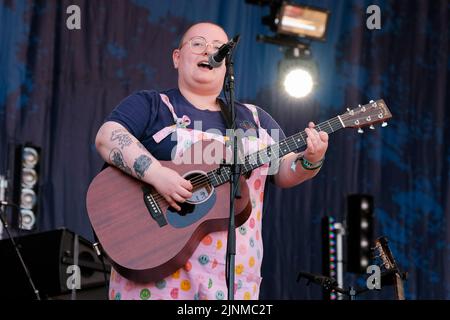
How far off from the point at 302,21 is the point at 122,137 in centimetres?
343

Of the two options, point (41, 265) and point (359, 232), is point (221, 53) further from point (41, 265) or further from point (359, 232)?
point (359, 232)

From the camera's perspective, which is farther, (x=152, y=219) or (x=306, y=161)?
(x=306, y=161)

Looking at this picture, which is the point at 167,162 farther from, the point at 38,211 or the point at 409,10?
the point at 409,10

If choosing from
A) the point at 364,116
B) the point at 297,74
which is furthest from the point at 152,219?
the point at 297,74

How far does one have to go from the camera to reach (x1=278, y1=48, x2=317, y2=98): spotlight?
6.26 metres

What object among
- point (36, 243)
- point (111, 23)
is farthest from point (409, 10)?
point (36, 243)

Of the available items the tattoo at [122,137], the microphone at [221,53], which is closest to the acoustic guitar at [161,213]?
the tattoo at [122,137]

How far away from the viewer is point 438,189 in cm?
656

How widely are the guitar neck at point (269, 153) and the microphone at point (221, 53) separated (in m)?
0.38

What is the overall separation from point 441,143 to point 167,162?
13.2 feet

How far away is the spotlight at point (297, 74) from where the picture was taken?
20.5ft

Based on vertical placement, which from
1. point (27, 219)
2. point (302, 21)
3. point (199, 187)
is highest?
point (302, 21)

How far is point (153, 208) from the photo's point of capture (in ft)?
9.98
